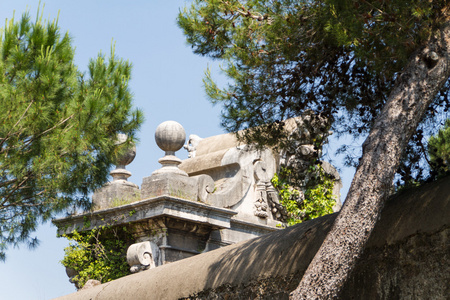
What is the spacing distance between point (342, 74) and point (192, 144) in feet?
21.9

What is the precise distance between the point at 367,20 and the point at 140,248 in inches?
211


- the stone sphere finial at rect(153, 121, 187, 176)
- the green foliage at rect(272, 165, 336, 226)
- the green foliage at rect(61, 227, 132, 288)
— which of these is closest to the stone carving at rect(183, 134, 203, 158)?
the green foliage at rect(272, 165, 336, 226)

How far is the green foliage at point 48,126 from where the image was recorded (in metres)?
9.29

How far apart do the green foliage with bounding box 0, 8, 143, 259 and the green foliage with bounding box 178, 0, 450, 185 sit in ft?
14.6

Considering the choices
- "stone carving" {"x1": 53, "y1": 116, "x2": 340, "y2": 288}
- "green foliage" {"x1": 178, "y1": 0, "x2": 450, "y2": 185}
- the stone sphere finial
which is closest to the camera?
"green foliage" {"x1": 178, "y1": 0, "x2": 450, "y2": 185}

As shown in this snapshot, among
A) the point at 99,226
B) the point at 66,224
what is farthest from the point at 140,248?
the point at 66,224

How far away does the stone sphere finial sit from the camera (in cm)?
905

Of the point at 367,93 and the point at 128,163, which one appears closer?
the point at 367,93

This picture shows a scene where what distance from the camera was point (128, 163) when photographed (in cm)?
1012

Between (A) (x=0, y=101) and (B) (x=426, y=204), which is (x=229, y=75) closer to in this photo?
(B) (x=426, y=204)

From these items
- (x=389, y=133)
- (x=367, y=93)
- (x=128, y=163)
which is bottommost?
(x=389, y=133)

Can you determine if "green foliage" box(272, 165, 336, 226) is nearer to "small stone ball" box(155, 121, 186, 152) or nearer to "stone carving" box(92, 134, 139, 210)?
"small stone ball" box(155, 121, 186, 152)

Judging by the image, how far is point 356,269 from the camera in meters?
3.92

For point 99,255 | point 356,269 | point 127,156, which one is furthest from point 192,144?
point 356,269
